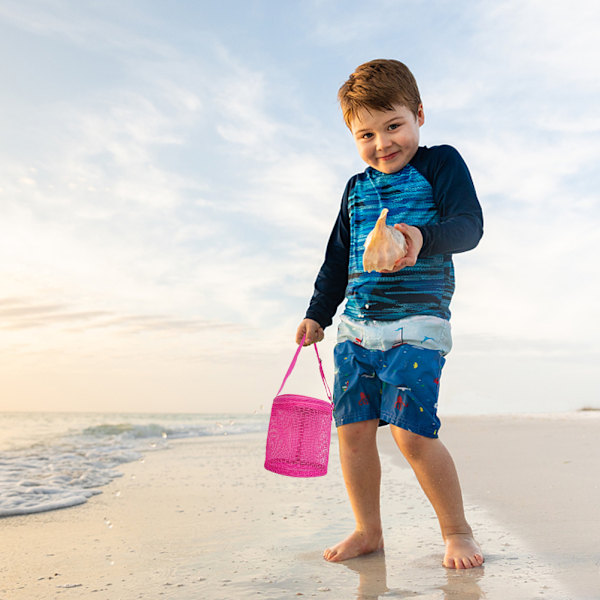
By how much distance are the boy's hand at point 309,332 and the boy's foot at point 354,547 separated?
79cm

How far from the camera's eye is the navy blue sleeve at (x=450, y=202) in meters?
2.03

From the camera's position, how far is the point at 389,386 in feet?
7.11

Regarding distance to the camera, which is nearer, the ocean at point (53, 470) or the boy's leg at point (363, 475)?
the boy's leg at point (363, 475)

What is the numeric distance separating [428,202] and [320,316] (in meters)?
0.67

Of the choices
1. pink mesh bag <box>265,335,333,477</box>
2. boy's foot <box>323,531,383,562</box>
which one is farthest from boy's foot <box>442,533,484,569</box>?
pink mesh bag <box>265,335,333,477</box>

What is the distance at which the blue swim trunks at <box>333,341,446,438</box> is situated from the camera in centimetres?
208

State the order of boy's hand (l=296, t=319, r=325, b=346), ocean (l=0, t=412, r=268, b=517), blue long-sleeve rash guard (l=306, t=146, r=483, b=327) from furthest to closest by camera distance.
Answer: ocean (l=0, t=412, r=268, b=517) → boy's hand (l=296, t=319, r=325, b=346) → blue long-sleeve rash guard (l=306, t=146, r=483, b=327)

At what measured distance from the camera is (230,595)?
1713 millimetres

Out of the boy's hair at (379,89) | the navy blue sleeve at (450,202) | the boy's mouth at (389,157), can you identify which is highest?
the boy's hair at (379,89)

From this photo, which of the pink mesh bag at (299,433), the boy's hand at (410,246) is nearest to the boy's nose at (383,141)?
the boy's hand at (410,246)

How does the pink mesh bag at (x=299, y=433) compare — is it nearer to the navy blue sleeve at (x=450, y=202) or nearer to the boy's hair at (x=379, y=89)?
the navy blue sleeve at (x=450, y=202)

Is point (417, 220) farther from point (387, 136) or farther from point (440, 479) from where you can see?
point (440, 479)

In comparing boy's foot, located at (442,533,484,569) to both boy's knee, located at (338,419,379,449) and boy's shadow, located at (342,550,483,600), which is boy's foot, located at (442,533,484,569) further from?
boy's knee, located at (338,419,379,449)

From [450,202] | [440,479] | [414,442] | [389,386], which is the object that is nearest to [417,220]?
[450,202]
